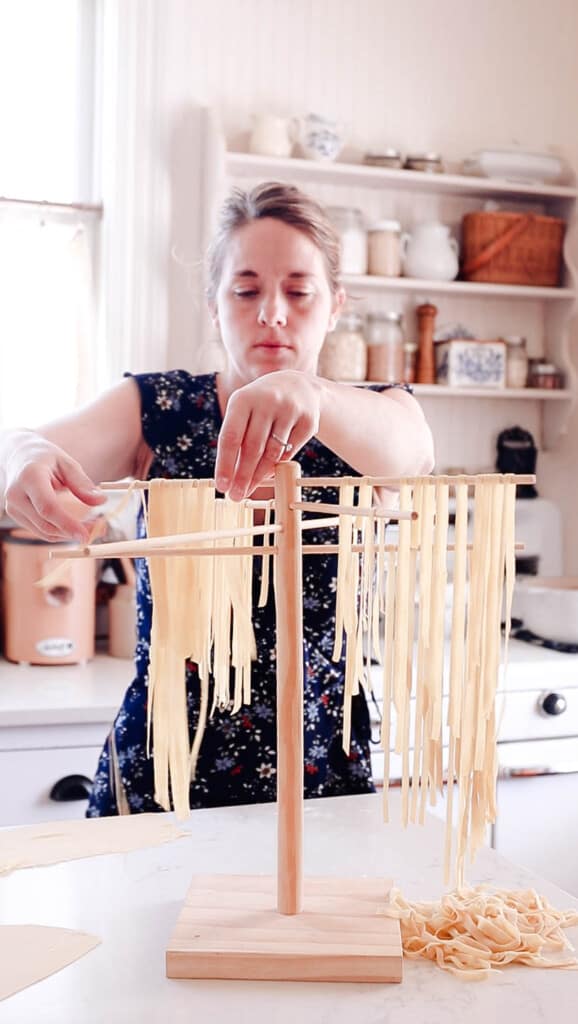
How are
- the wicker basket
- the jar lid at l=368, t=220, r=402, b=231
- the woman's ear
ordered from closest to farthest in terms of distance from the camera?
the woman's ear
the jar lid at l=368, t=220, r=402, b=231
the wicker basket

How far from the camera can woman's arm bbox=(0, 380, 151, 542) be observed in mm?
973

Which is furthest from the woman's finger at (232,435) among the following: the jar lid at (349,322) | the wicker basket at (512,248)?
the wicker basket at (512,248)

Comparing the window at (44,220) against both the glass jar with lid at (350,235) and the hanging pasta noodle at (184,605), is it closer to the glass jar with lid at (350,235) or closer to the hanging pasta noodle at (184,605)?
the glass jar with lid at (350,235)

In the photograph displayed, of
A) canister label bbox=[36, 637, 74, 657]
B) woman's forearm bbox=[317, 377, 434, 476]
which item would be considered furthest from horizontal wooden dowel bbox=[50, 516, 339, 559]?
canister label bbox=[36, 637, 74, 657]

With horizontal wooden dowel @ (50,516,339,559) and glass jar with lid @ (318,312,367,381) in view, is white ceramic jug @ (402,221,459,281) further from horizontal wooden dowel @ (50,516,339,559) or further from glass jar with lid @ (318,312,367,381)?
horizontal wooden dowel @ (50,516,339,559)

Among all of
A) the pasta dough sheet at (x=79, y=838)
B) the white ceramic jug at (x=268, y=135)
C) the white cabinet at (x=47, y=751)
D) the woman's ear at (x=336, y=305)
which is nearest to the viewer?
the pasta dough sheet at (x=79, y=838)

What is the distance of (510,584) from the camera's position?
88cm

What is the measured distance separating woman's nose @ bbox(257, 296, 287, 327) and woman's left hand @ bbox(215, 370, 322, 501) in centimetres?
43

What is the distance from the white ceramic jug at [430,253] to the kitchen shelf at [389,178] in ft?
0.39

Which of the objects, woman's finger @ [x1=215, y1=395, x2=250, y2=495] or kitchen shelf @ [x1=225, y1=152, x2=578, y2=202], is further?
kitchen shelf @ [x1=225, y1=152, x2=578, y2=202]

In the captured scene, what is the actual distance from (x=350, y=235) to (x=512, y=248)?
0.47m

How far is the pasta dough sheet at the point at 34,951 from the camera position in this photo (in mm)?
835

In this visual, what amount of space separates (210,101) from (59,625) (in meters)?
1.36

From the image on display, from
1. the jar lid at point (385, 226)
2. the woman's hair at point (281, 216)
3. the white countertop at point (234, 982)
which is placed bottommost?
the white countertop at point (234, 982)
